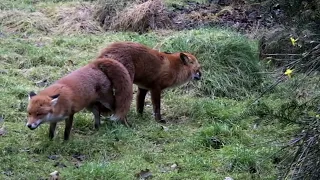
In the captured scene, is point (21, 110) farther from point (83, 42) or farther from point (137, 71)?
point (83, 42)

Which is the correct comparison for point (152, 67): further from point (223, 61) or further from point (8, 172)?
point (8, 172)

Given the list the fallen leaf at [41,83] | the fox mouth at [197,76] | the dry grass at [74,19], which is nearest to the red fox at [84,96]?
the fox mouth at [197,76]

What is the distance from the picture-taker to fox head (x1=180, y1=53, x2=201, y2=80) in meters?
8.13

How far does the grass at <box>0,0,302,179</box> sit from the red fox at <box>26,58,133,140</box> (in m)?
0.27

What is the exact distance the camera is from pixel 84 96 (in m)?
6.47

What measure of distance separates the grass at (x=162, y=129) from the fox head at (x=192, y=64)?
1.21ft

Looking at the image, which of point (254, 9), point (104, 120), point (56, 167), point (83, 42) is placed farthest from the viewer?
point (254, 9)

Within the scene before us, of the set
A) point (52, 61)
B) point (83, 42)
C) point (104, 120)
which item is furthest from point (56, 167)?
point (83, 42)

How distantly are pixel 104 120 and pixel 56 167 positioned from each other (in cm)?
163

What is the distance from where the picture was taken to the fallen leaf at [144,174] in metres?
5.58

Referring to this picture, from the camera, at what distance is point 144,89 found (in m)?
7.82

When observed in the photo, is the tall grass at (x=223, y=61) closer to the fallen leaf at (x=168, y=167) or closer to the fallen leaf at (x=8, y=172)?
the fallen leaf at (x=168, y=167)

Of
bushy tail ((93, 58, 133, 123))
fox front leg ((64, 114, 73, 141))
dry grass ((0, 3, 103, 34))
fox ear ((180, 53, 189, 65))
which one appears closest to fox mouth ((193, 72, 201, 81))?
fox ear ((180, 53, 189, 65))

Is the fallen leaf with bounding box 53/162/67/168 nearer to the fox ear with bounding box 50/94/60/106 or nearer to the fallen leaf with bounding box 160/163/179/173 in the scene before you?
the fox ear with bounding box 50/94/60/106
